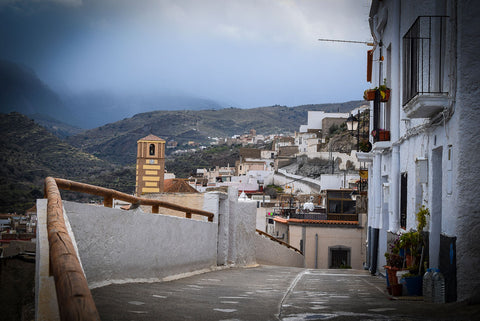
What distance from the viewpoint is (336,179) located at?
158 ft

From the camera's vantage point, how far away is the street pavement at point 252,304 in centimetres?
571

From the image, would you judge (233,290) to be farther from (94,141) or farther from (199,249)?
(94,141)

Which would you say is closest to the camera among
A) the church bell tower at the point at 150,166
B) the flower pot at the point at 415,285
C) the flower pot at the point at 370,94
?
the flower pot at the point at 415,285

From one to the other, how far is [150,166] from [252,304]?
52324 millimetres

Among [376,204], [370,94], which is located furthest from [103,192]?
[376,204]

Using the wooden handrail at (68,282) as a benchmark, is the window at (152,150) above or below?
above

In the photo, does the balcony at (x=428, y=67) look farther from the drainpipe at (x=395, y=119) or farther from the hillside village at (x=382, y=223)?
the drainpipe at (x=395, y=119)

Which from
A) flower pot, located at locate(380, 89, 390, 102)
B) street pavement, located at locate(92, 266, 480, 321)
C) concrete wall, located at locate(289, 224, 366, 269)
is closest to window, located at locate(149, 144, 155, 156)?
concrete wall, located at locate(289, 224, 366, 269)

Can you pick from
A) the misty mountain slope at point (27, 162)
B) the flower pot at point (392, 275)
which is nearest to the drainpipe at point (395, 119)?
the flower pot at point (392, 275)

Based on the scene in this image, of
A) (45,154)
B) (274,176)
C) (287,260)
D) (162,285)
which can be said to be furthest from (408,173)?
(274,176)

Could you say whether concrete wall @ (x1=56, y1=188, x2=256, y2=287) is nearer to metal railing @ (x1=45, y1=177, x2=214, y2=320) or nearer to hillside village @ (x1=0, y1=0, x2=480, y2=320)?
hillside village @ (x1=0, y1=0, x2=480, y2=320)

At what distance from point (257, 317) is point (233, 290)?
274 centimetres

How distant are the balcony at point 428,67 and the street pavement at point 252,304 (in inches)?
109

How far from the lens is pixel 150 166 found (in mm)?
58312
